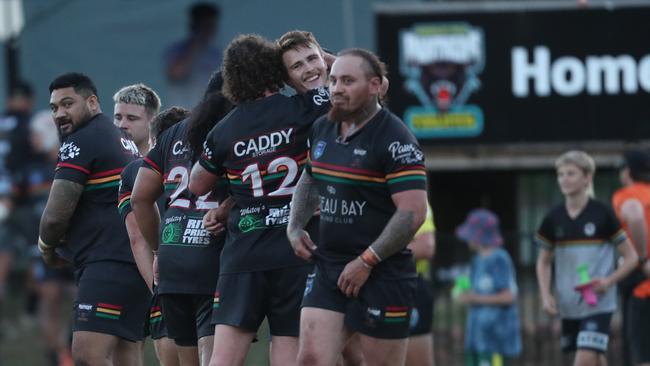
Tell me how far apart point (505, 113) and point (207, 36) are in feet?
12.2

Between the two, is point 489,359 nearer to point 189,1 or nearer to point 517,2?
point 517,2

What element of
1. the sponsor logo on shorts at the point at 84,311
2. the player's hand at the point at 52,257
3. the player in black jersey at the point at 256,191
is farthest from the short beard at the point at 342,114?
the player's hand at the point at 52,257

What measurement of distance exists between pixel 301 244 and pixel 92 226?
211cm

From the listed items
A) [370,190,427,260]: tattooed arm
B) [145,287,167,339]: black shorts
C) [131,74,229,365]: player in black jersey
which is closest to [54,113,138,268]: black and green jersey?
[145,287,167,339]: black shorts

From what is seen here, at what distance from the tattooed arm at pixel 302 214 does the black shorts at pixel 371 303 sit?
16 centimetres

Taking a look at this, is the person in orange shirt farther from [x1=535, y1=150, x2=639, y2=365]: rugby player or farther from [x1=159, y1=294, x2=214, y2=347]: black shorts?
[x1=159, y1=294, x2=214, y2=347]: black shorts

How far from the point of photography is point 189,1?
55.2ft

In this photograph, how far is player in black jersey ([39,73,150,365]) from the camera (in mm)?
8891

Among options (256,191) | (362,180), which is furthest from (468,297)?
(362,180)

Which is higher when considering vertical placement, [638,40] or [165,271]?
[638,40]

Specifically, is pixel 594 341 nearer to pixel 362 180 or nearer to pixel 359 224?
pixel 359 224

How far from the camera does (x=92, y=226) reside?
9.05 meters

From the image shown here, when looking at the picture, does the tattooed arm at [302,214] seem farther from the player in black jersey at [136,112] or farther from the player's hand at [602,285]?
the player's hand at [602,285]

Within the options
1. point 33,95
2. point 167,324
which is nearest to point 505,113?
point 33,95
